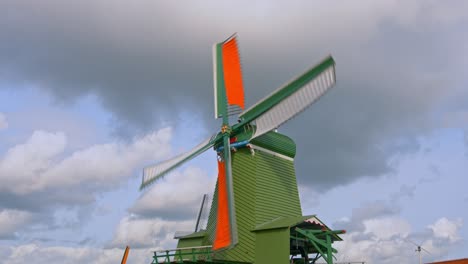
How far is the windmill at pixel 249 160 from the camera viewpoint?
69.2 ft

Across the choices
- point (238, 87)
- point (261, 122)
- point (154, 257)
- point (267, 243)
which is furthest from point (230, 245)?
point (238, 87)

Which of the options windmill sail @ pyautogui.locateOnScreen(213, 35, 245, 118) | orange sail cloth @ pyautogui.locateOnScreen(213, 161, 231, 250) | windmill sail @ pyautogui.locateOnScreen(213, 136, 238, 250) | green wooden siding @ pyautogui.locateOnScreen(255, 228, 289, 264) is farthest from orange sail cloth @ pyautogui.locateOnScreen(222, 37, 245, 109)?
green wooden siding @ pyautogui.locateOnScreen(255, 228, 289, 264)

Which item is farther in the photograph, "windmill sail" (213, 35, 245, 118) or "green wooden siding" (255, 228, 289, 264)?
"windmill sail" (213, 35, 245, 118)

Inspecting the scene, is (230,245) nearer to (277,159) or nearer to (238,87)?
(277,159)

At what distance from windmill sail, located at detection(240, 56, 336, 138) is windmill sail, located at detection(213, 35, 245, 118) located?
1.98 meters

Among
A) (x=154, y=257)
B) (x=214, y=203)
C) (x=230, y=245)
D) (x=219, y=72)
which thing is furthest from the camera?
(x=219, y=72)

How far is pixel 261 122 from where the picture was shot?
73.8 feet

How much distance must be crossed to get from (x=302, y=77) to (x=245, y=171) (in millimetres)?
5020

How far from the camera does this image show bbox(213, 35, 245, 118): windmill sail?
25188 millimetres

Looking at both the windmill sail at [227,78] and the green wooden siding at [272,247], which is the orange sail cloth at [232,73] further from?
the green wooden siding at [272,247]

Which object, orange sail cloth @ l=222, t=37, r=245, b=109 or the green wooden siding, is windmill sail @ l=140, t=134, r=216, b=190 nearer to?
orange sail cloth @ l=222, t=37, r=245, b=109

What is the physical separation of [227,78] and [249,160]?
5255mm

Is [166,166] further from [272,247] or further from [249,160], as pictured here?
[272,247]

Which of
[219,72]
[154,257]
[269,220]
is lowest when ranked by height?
[154,257]
